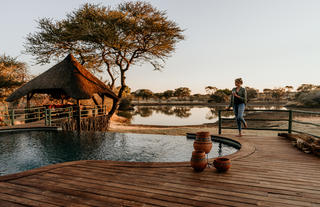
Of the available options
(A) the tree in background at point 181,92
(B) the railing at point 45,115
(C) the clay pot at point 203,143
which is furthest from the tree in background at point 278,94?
(C) the clay pot at point 203,143

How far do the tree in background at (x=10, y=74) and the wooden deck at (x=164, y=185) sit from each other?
18910 millimetres

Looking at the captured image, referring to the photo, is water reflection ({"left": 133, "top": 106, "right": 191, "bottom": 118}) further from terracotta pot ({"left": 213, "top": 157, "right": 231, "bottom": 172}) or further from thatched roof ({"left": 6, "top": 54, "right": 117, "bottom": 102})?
terracotta pot ({"left": 213, "top": 157, "right": 231, "bottom": 172})

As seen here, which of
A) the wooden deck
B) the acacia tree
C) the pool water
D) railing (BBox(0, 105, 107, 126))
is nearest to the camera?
the wooden deck

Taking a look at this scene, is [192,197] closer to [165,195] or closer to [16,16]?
[165,195]

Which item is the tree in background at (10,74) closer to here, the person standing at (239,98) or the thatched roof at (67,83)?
the thatched roof at (67,83)

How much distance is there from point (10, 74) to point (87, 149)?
2036cm

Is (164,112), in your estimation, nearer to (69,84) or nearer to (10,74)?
(10,74)

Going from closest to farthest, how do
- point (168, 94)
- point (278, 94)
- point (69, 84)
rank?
1. point (69, 84)
2. point (278, 94)
3. point (168, 94)

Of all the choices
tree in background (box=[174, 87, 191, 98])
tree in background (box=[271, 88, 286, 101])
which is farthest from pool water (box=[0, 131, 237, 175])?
tree in background (box=[174, 87, 191, 98])

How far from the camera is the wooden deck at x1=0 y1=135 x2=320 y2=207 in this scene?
82.4 inches

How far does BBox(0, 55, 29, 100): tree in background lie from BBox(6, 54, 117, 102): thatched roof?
7910 millimetres

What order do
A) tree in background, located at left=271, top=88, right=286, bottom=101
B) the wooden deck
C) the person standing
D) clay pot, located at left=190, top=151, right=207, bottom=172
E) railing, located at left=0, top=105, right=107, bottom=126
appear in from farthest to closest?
tree in background, located at left=271, top=88, right=286, bottom=101 → railing, located at left=0, top=105, right=107, bottom=126 → the person standing → clay pot, located at left=190, top=151, right=207, bottom=172 → the wooden deck

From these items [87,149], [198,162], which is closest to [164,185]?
[198,162]

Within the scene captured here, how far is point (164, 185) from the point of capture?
2475 millimetres
